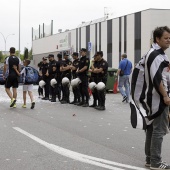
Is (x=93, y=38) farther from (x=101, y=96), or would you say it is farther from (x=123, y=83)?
(x=101, y=96)

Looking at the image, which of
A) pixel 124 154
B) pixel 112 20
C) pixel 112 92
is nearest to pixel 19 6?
pixel 112 20

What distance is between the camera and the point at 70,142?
25.8ft

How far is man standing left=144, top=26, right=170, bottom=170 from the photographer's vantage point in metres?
5.53

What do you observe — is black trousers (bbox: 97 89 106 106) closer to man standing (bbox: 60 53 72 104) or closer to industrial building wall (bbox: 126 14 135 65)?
man standing (bbox: 60 53 72 104)

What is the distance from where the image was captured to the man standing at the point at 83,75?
1431 cm

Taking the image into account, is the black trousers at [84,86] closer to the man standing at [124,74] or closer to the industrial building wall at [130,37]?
the man standing at [124,74]

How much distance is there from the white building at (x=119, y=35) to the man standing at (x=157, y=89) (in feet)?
86.3

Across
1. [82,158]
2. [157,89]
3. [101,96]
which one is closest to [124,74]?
[101,96]

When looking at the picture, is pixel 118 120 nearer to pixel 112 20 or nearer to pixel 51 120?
pixel 51 120

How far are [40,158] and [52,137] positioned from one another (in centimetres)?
185

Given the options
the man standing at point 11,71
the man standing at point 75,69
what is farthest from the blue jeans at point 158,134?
the man standing at point 75,69

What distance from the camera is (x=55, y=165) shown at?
609cm

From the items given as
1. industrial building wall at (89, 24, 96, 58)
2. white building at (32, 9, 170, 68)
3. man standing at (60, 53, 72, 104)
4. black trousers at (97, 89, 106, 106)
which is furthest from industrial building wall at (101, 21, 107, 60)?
black trousers at (97, 89, 106, 106)

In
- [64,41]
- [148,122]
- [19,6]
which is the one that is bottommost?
[148,122]
